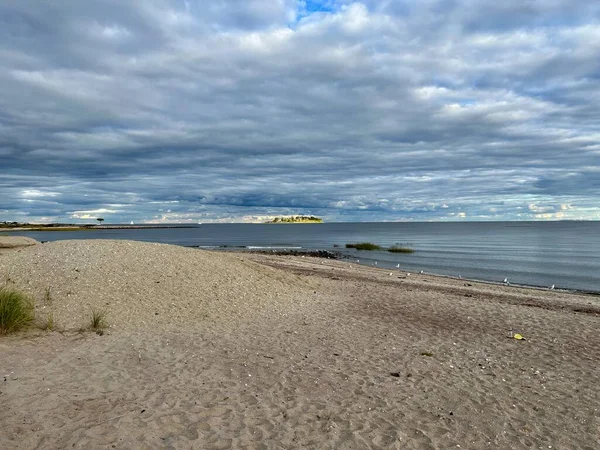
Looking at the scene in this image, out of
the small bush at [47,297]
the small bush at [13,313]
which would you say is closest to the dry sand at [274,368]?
the small bush at [47,297]

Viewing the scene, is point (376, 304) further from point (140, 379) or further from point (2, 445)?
point (2, 445)

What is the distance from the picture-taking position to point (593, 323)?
45.8 ft

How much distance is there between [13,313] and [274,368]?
6.39 meters

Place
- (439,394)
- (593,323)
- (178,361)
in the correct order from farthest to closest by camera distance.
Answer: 1. (593,323)
2. (178,361)
3. (439,394)

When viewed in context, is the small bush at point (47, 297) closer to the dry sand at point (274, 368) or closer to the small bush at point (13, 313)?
the dry sand at point (274, 368)

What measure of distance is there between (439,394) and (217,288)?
9.89m

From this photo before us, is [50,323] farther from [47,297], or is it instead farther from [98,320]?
[47,297]

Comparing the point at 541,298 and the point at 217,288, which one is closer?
the point at 217,288

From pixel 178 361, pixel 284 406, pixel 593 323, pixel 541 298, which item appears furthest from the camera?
pixel 541 298

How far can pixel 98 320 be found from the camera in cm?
1146

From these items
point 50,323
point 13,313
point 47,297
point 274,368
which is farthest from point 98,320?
point 274,368

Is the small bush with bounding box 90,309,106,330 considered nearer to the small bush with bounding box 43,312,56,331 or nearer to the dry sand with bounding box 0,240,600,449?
the dry sand with bounding box 0,240,600,449

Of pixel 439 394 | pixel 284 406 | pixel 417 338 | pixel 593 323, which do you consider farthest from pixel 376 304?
pixel 284 406

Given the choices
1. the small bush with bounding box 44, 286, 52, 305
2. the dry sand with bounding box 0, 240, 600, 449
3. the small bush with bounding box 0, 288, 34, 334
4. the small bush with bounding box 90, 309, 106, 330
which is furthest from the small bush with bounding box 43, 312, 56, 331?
the small bush with bounding box 44, 286, 52, 305
